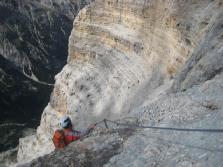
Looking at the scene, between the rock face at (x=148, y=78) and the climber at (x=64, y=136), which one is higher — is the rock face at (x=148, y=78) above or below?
above

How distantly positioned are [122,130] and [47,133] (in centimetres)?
2689

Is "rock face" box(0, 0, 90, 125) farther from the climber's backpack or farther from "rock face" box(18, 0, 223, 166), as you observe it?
the climber's backpack

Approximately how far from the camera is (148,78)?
1054 inches

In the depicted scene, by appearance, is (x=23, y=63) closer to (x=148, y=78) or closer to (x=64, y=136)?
(x=148, y=78)

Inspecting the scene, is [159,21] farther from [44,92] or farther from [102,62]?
[44,92]

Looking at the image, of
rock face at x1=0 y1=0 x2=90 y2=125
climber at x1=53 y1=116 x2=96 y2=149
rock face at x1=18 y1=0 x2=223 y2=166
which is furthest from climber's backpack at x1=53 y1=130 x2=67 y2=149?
rock face at x1=0 y1=0 x2=90 y2=125

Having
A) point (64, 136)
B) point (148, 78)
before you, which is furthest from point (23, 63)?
point (64, 136)

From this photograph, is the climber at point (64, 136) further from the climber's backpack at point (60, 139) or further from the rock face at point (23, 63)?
the rock face at point (23, 63)

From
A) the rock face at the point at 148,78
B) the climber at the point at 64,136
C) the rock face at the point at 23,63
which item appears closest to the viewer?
the rock face at the point at 148,78

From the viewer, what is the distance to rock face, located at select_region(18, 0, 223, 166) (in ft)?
34.8

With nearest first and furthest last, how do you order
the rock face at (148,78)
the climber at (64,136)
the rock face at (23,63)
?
the rock face at (148,78) < the climber at (64,136) < the rock face at (23,63)

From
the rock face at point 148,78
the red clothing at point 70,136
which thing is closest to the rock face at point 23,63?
the rock face at point 148,78

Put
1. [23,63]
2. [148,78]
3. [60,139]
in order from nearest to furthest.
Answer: [60,139]
[148,78]
[23,63]

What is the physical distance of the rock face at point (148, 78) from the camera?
34.8 ft
